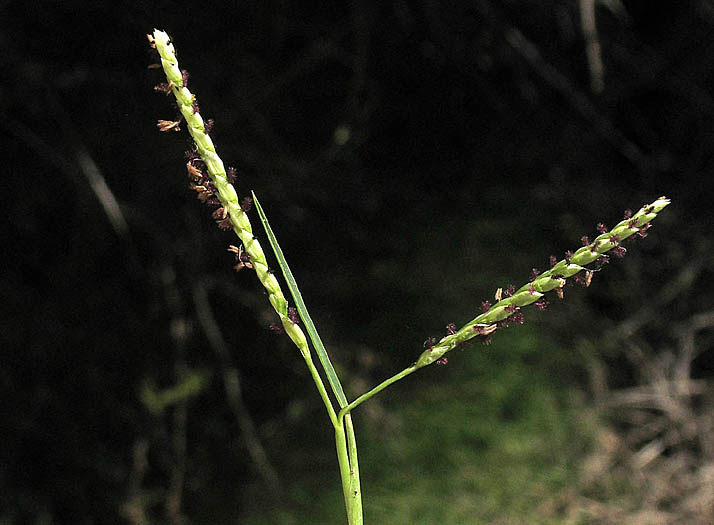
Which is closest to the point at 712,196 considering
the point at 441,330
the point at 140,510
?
the point at 441,330

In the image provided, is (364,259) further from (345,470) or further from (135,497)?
(345,470)

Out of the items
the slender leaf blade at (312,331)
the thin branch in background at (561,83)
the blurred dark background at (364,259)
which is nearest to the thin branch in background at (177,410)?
the blurred dark background at (364,259)

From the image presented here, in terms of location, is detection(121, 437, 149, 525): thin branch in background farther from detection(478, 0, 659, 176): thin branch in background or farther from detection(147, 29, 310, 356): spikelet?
detection(147, 29, 310, 356): spikelet

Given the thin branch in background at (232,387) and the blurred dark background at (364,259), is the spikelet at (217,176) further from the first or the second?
the thin branch in background at (232,387)

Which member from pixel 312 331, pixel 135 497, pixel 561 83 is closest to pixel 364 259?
pixel 561 83

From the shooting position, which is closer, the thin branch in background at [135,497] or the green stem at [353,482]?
the green stem at [353,482]

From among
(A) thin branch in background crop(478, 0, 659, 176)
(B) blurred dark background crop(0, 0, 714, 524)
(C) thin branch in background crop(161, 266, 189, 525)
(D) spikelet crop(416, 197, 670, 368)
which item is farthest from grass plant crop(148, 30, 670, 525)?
(C) thin branch in background crop(161, 266, 189, 525)

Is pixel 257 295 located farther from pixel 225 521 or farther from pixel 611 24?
pixel 611 24
